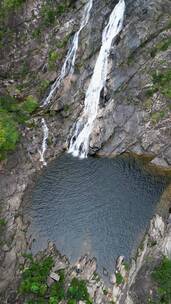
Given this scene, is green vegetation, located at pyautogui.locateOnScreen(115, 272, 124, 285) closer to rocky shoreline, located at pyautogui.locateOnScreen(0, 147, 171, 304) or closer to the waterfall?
rocky shoreline, located at pyautogui.locateOnScreen(0, 147, 171, 304)

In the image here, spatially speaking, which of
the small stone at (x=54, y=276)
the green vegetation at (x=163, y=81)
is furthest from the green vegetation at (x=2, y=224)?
the green vegetation at (x=163, y=81)

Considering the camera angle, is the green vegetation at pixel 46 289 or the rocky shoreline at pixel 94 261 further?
the rocky shoreline at pixel 94 261

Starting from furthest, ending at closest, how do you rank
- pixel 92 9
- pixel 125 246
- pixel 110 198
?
pixel 92 9 < pixel 110 198 < pixel 125 246

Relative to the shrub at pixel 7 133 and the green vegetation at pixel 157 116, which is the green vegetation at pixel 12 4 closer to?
the shrub at pixel 7 133

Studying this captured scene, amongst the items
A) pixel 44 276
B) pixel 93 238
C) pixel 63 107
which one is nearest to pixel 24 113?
pixel 63 107

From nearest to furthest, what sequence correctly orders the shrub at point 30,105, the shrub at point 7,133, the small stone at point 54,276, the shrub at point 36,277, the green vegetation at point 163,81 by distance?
the shrub at point 36,277, the small stone at point 54,276, the shrub at point 7,133, the green vegetation at point 163,81, the shrub at point 30,105

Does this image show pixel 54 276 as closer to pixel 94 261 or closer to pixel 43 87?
pixel 94 261

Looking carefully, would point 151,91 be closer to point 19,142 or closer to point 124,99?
point 124,99
